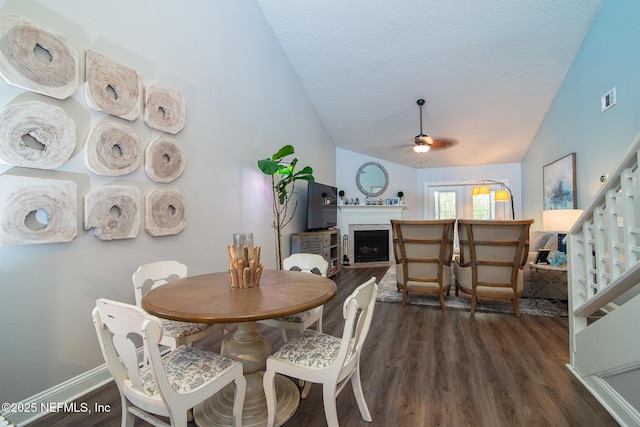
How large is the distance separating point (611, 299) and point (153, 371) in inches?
97.9

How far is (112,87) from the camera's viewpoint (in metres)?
2.00

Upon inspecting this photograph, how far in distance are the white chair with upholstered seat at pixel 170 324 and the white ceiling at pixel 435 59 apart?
3405 mm

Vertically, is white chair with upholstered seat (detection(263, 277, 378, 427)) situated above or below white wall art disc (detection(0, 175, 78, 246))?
below

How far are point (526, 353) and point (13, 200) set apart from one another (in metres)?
3.57

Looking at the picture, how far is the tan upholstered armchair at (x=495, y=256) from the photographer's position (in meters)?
2.98

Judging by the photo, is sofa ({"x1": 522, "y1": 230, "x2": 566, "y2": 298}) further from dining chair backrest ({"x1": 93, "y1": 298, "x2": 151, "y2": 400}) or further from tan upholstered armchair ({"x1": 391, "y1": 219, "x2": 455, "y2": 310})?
dining chair backrest ({"x1": 93, "y1": 298, "x2": 151, "y2": 400})

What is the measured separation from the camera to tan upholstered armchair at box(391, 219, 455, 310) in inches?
128

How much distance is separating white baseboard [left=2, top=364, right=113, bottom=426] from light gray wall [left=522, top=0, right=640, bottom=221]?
4.18 meters

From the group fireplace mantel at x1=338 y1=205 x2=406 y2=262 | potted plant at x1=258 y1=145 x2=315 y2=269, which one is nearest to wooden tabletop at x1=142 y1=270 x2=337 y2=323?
potted plant at x1=258 y1=145 x2=315 y2=269

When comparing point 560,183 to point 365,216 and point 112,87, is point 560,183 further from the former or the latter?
point 112,87

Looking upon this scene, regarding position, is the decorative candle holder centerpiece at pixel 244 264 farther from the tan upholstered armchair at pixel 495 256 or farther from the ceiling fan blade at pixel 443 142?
the ceiling fan blade at pixel 443 142

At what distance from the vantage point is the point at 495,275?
10.3ft

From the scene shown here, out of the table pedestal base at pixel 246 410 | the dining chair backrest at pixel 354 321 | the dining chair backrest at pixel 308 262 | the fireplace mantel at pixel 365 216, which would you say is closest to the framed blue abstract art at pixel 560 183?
the fireplace mantel at pixel 365 216

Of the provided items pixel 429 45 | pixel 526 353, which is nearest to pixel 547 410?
pixel 526 353
